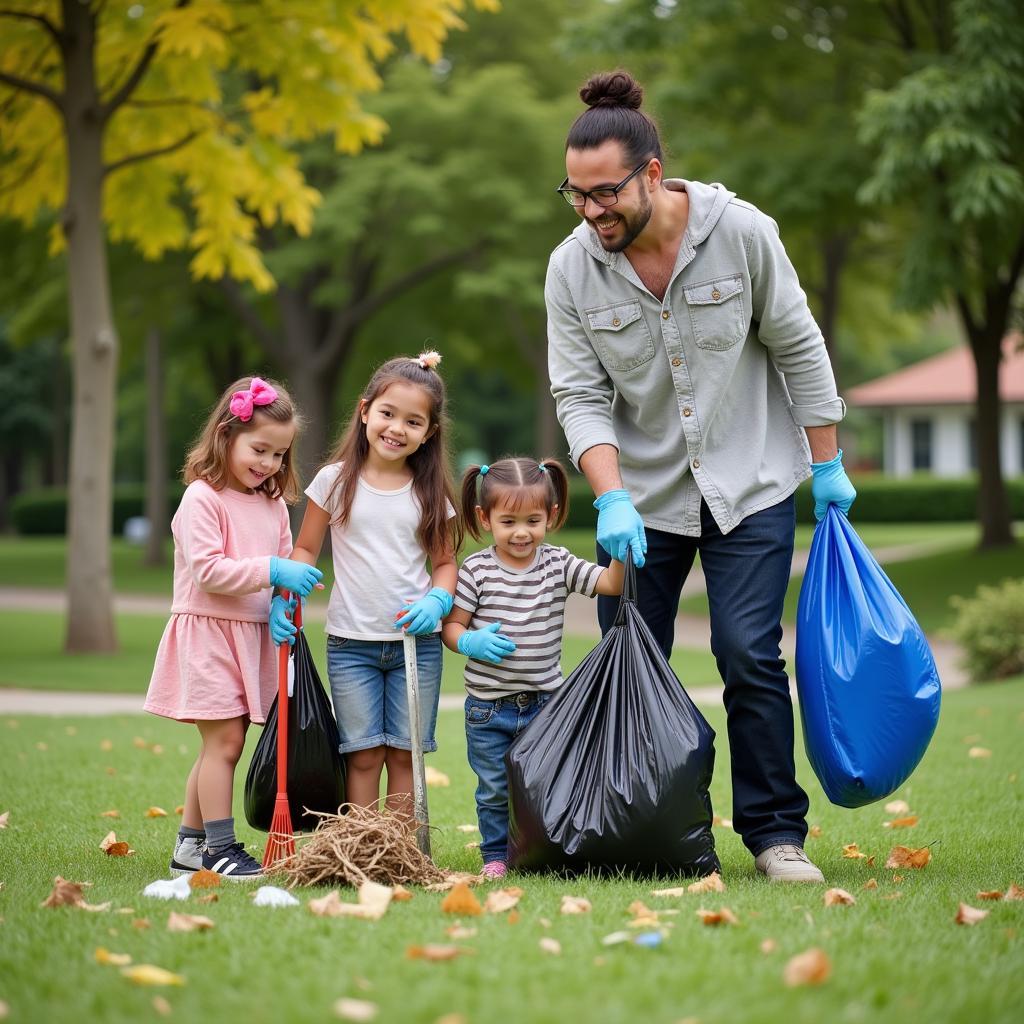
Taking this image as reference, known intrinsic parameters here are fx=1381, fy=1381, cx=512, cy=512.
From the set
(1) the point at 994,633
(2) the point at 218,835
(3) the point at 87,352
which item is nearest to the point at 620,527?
(2) the point at 218,835

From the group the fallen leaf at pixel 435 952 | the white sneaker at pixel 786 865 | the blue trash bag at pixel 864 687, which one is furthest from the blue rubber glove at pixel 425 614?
the fallen leaf at pixel 435 952

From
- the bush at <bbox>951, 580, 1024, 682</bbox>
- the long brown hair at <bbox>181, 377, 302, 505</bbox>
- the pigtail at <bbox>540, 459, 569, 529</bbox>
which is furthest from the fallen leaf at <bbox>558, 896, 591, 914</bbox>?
the bush at <bbox>951, 580, 1024, 682</bbox>

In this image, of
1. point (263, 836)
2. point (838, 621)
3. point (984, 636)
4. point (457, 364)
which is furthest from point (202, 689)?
point (457, 364)

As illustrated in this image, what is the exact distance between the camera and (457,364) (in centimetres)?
2745

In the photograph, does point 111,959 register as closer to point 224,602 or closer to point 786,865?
point 224,602

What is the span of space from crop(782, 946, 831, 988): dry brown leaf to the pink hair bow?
2386 mm

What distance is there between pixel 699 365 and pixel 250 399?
138cm

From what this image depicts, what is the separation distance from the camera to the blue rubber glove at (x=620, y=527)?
3.91m

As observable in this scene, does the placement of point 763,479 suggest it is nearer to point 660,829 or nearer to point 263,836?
point 660,829

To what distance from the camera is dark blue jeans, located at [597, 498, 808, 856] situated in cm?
404

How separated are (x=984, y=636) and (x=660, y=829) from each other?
7642mm

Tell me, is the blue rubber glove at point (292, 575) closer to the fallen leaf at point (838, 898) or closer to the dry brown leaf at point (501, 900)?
the dry brown leaf at point (501, 900)

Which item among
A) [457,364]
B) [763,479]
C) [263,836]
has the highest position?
[457,364]

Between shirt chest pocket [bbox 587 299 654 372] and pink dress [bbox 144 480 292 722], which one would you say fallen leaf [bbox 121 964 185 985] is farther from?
shirt chest pocket [bbox 587 299 654 372]
